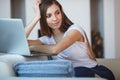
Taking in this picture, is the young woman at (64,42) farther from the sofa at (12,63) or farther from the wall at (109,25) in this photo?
the wall at (109,25)

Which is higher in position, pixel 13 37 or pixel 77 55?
pixel 13 37

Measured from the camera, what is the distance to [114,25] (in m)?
3.71

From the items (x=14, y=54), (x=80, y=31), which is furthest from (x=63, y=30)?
(x=14, y=54)

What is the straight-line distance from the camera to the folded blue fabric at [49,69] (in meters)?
0.84

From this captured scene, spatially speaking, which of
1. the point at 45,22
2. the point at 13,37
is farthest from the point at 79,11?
the point at 13,37

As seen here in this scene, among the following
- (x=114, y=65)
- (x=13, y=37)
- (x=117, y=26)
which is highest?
(x=13, y=37)

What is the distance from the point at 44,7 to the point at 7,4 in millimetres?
1900

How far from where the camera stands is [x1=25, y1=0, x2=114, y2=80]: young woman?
58.4 inches

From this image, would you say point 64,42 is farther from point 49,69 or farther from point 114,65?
point 49,69

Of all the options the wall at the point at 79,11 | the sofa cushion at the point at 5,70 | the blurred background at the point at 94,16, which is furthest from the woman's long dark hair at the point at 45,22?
the wall at the point at 79,11

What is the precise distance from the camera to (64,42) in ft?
5.01

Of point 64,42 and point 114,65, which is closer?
point 64,42

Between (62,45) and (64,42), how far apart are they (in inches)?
1.0

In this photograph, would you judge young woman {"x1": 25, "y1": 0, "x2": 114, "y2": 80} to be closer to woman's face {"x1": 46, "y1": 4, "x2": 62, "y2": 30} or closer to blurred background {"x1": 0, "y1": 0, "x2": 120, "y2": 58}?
woman's face {"x1": 46, "y1": 4, "x2": 62, "y2": 30}
